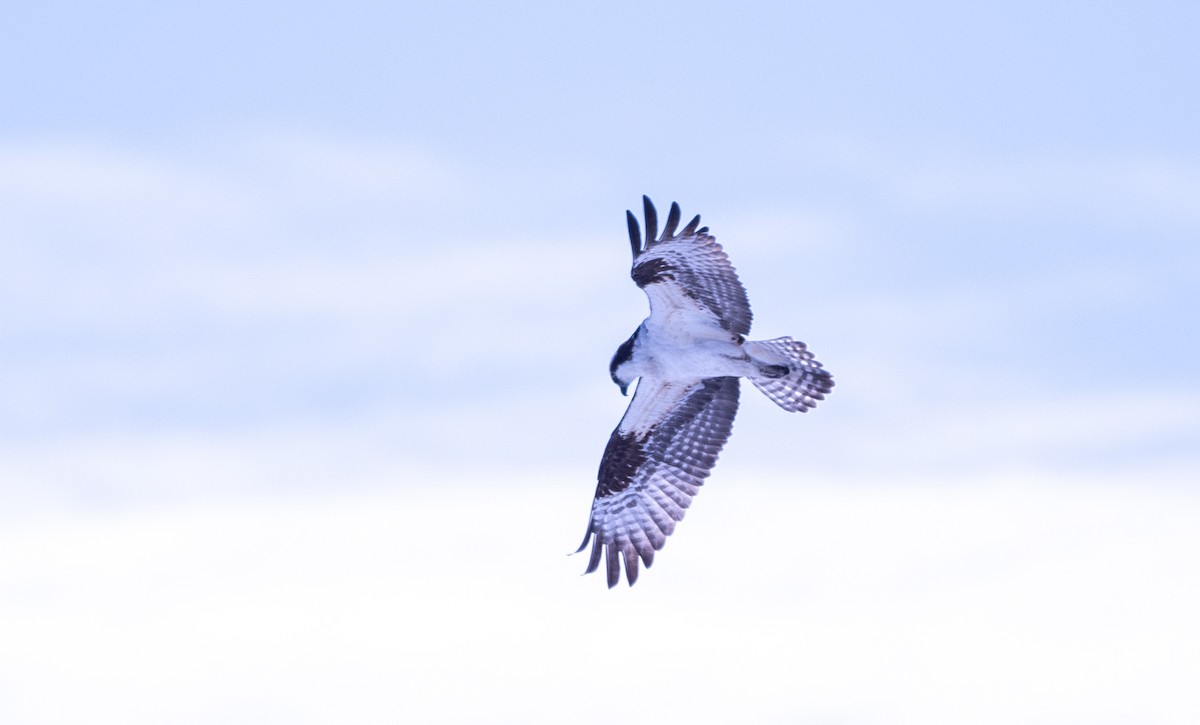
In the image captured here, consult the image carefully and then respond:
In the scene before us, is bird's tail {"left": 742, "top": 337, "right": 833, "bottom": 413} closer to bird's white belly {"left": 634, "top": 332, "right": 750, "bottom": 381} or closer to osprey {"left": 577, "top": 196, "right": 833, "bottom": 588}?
osprey {"left": 577, "top": 196, "right": 833, "bottom": 588}

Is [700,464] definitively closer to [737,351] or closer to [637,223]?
[737,351]

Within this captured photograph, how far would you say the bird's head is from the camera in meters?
19.5

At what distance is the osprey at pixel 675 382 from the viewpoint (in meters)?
18.6

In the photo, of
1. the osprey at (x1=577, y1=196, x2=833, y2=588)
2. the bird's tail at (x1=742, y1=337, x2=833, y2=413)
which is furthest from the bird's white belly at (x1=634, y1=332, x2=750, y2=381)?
the bird's tail at (x1=742, y1=337, x2=833, y2=413)

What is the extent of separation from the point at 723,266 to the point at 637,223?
1.01m

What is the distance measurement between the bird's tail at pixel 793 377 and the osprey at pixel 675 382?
11 millimetres

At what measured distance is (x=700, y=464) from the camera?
797 inches

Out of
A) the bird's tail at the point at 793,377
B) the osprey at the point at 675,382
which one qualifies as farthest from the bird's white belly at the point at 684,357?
the bird's tail at the point at 793,377

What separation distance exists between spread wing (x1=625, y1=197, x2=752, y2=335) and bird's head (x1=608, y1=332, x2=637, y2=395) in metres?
0.80

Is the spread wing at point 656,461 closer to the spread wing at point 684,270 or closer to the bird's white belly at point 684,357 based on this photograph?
the bird's white belly at point 684,357

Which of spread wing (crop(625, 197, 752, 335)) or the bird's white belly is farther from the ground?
spread wing (crop(625, 197, 752, 335))

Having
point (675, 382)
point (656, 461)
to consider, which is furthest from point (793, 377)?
point (656, 461)

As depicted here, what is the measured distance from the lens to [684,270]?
18641 mm

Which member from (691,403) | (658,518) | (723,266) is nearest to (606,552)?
(658,518)
